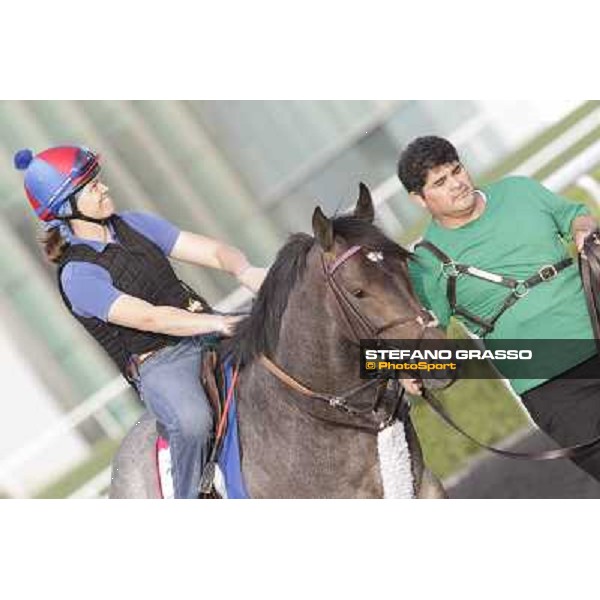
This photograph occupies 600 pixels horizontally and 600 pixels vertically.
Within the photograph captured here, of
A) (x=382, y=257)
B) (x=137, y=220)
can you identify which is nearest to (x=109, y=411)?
(x=137, y=220)

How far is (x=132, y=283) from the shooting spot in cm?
468

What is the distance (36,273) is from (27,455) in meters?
0.72

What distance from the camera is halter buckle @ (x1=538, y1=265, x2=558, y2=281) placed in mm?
4191

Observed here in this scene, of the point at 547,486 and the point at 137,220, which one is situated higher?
the point at 137,220

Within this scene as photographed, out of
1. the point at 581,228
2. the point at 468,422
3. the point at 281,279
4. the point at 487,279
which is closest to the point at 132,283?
the point at 281,279

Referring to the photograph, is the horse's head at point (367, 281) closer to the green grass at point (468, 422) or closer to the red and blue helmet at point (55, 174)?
the red and blue helmet at point (55, 174)

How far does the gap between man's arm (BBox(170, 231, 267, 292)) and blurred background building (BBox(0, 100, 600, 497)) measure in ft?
0.42

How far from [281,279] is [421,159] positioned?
24.3 inches

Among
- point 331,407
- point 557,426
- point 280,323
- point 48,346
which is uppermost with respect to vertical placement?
point 48,346

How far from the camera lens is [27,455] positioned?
17.1 feet

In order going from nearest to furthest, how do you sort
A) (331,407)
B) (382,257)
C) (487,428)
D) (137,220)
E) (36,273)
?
(382,257) < (331,407) < (137,220) < (36,273) < (487,428)

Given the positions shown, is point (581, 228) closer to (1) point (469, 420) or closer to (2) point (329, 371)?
(2) point (329, 371)

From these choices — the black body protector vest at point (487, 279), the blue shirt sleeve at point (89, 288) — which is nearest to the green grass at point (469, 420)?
the black body protector vest at point (487, 279)
